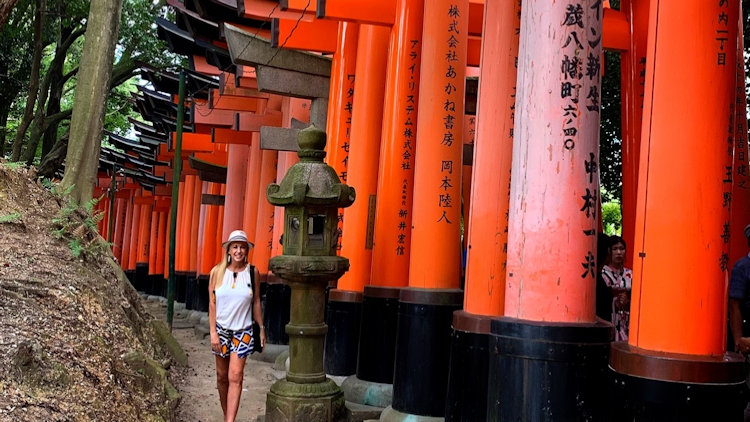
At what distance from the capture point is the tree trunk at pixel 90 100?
9.79 meters

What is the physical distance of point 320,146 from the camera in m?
6.38

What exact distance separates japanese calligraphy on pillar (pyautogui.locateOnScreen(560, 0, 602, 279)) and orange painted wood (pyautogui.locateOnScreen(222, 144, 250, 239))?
1349cm

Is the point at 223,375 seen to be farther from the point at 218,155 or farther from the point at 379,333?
the point at 218,155

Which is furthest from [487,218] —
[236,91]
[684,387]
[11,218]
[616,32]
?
[236,91]

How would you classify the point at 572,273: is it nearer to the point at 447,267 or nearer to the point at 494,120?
the point at 494,120

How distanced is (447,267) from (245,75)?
7741 millimetres

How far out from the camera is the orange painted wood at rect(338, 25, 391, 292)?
809cm

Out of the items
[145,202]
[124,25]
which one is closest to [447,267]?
[124,25]

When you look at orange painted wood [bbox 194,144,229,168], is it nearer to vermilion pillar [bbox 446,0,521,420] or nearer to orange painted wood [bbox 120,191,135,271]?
vermilion pillar [bbox 446,0,521,420]

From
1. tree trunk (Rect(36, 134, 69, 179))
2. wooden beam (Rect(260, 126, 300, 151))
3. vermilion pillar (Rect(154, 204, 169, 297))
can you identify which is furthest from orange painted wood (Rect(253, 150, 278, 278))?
vermilion pillar (Rect(154, 204, 169, 297))

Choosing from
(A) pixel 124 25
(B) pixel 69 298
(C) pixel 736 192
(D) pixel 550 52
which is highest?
(A) pixel 124 25

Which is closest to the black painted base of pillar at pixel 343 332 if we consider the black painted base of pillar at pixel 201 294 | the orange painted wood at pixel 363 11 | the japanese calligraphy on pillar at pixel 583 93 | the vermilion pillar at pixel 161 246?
the orange painted wood at pixel 363 11

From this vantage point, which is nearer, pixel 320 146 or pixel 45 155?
pixel 320 146

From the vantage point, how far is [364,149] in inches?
327
